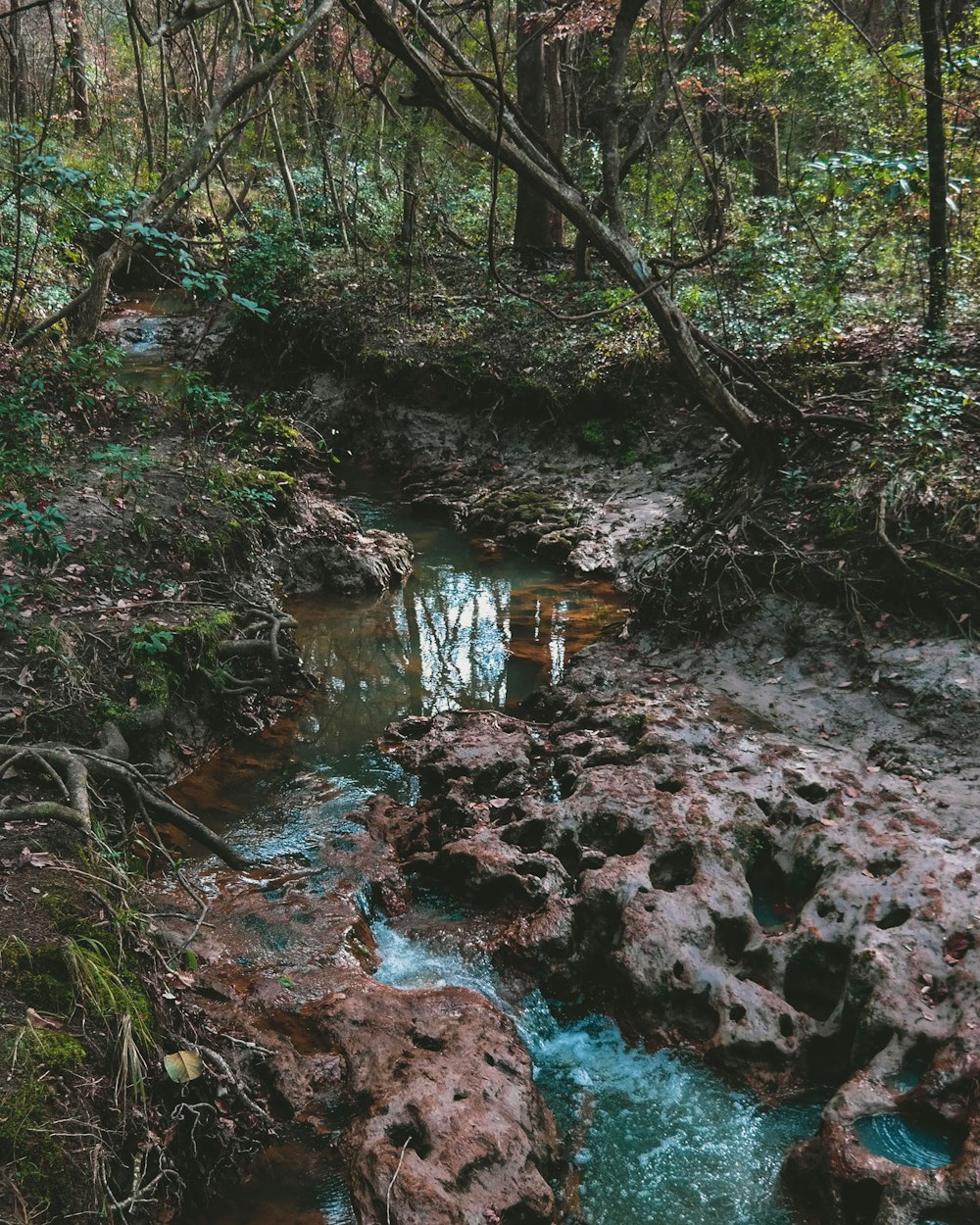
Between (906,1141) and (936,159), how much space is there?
8.37m

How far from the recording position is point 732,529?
25.5ft

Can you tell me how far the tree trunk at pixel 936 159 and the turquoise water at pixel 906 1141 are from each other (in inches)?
298

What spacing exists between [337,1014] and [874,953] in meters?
2.68

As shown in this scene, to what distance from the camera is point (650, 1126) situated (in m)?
3.95

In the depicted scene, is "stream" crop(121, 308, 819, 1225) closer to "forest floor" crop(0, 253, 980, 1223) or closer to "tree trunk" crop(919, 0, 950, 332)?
"forest floor" crop(0, 253, 980, 1223)

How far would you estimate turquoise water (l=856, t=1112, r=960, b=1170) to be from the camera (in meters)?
3.46

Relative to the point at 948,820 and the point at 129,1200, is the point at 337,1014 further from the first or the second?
the point at 948,820

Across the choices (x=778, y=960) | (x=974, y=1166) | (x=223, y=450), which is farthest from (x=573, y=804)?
(x=223, y=450)

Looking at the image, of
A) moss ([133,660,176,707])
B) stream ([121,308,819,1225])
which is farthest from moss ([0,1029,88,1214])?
moss ([133,660,176,707])

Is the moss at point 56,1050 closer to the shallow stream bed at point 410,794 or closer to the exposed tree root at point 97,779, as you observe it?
the shallow stream bed at point 410,794

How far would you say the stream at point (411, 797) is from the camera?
12.0 feet

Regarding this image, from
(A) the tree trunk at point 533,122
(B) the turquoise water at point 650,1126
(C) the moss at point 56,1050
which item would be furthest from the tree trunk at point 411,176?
(C) the moss at point 56,1050

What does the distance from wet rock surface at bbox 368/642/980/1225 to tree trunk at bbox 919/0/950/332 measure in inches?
186

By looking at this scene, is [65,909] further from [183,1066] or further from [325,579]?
[325,579]
